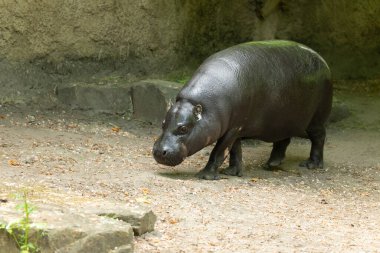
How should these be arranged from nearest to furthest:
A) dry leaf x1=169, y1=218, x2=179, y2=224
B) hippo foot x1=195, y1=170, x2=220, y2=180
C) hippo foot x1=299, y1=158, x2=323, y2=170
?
1. dry leaf x1=169, y1=218, x2=179, y2=224
2. hippo foot x1=195, y1=170, x2=220, y2=180
3. hippo foot x1=299, y1=158, x2=323, y2=170

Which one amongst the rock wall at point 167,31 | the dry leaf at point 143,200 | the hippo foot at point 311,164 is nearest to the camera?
the dry leaf at point 143,200

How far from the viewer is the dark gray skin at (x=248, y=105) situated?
7.16 metres

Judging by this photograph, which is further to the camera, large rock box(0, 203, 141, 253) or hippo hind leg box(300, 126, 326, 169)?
hippo hind leg box(300, 126, 326, 169)

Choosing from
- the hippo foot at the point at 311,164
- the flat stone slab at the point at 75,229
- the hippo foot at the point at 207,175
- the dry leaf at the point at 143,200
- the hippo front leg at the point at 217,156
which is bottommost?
the hippo foot at the point at 311,164

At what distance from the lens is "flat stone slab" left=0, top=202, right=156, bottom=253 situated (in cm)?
401

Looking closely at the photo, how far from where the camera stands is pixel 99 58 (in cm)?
977

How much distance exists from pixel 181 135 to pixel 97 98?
260cm

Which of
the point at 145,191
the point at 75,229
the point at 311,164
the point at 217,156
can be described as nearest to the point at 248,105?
the point at 217,156

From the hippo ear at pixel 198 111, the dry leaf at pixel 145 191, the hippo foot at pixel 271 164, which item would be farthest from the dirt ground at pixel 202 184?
the hippo ear at pixel 198 111

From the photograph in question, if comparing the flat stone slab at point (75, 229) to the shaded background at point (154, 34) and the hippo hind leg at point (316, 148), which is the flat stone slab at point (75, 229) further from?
the shaded background at point (154, 34)

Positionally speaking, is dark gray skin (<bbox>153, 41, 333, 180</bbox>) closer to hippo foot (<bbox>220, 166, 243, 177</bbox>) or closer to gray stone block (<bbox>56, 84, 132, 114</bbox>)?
hippo foot (<bbox>220, 166, 243, 177</bbox>)

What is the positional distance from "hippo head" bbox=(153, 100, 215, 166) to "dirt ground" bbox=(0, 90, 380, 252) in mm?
188

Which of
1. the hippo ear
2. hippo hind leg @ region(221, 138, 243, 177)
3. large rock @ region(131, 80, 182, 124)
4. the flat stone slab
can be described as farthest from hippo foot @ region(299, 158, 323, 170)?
the flat stone slab

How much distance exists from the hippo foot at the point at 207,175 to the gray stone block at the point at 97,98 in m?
2.42
